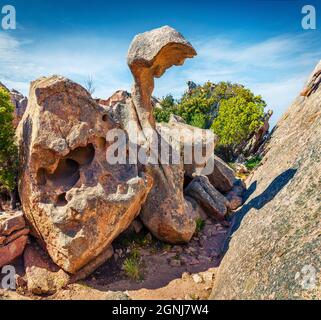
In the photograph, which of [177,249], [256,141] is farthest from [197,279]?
[256,141]

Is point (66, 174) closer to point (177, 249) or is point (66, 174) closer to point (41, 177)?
point (41, 177)

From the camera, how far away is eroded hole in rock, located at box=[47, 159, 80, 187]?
9591 mm

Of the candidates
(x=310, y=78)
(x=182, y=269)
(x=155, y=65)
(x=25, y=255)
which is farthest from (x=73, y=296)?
(x=310, y=78)

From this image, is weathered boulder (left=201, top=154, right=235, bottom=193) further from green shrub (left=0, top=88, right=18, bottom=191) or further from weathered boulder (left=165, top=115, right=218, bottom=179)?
green shrub (left=0, top=88, right=18, bottom=191)

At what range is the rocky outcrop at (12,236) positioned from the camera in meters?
9.12

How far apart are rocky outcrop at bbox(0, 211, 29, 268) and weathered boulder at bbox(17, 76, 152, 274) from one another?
15.7 inches

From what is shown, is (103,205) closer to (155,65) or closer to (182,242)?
(182,242)

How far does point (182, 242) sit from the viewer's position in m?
11.2

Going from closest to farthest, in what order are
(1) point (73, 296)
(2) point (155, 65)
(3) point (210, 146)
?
(1) point (73, 296), (2) point (155, 65), (3) point (210, 146)

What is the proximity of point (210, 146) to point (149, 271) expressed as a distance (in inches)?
328

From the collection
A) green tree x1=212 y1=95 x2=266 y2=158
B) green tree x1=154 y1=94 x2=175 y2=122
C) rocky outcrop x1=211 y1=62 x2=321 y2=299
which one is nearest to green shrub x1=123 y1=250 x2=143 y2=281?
rocky outcrop x1=211 y1=62 x2=321 y2=299

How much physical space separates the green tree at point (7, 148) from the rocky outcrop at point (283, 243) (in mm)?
7455

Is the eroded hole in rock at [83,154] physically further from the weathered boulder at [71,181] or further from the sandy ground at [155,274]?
the sandy ground at [155,274]

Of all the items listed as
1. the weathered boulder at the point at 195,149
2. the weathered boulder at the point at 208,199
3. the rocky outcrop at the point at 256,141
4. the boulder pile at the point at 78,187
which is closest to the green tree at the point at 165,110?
the rocky outcrop at the point at 256,141
